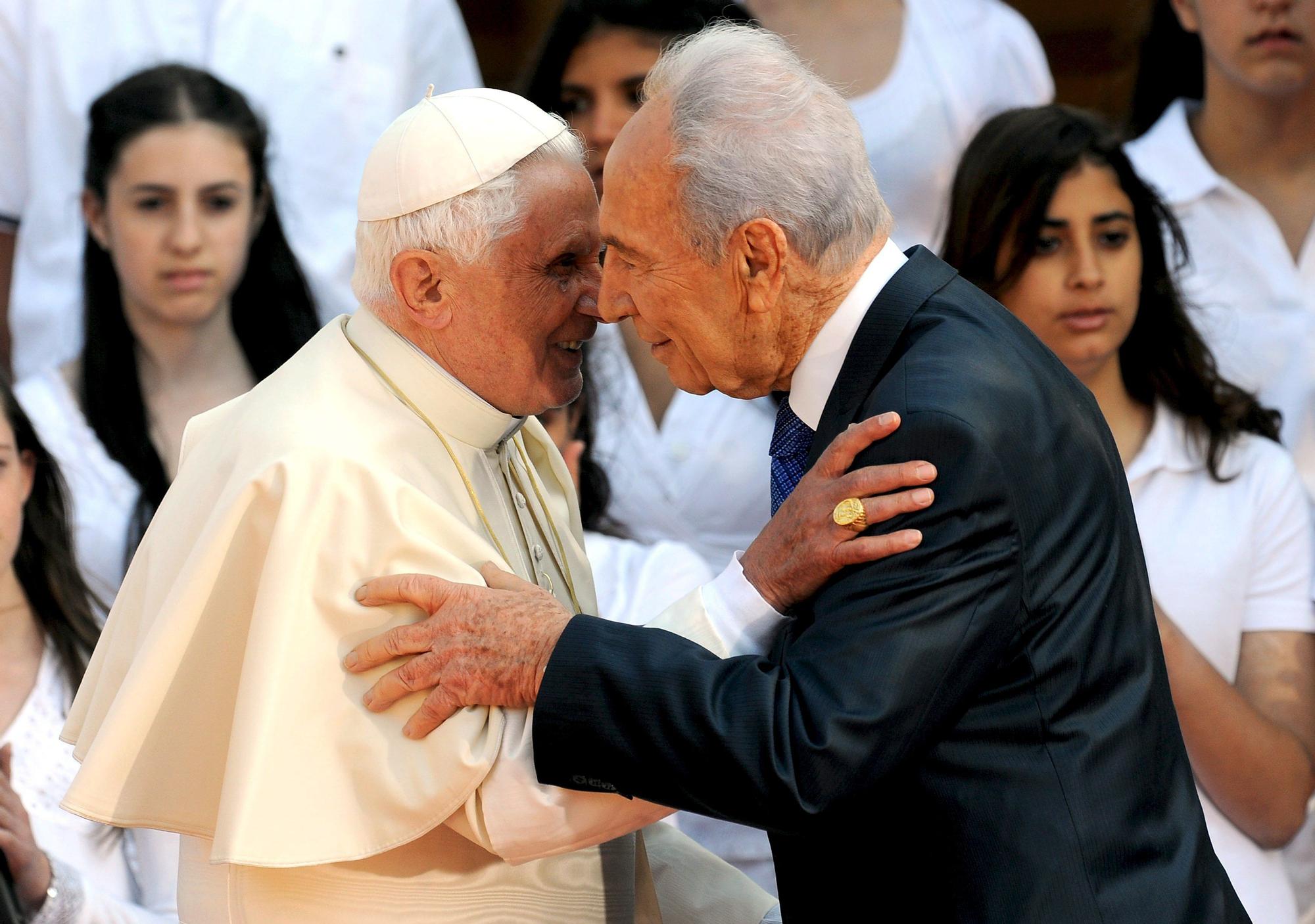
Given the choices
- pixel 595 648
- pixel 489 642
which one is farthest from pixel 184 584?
pixel 595 648

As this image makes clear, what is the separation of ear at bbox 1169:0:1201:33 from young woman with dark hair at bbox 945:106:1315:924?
861 millimetres

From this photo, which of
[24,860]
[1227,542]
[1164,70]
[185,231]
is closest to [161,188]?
[185,231]

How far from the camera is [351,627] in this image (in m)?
2.49

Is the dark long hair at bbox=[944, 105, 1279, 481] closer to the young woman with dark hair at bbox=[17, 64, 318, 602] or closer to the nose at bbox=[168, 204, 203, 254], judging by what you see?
the young woman with dark hair at bbox=[17, 64, 318, 602]

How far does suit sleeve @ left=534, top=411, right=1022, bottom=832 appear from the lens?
7.06 ft

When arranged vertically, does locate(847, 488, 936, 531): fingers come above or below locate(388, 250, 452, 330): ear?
below

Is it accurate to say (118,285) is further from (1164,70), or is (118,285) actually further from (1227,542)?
(1164,70)

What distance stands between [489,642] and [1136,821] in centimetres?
98

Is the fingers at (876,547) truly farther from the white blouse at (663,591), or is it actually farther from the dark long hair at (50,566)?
the dark long hair at (50,566)

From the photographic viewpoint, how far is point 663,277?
2555 millimetres

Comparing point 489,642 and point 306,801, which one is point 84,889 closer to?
point 306,801

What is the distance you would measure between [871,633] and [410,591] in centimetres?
73

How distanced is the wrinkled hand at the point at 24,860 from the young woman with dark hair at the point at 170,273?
1.25 m

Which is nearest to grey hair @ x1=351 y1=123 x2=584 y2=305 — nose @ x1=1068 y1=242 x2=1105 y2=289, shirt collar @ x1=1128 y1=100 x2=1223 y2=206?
nose @ x1=1068 y1=242 x2=1105 y2=289
